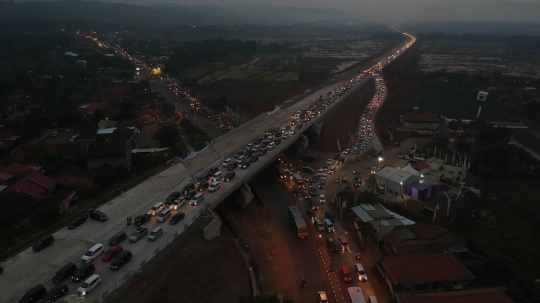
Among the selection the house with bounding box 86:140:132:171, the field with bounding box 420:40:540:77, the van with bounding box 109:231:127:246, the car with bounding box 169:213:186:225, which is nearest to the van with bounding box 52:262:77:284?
the van with bounding box 109:231:127:246

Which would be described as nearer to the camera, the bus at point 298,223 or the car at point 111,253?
the car at point 111,253

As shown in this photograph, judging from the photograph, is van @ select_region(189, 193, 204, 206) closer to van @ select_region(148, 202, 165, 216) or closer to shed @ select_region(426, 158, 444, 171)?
van @ select_region(148, 202, 165, 216)

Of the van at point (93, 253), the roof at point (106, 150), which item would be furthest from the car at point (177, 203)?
the roof at point (106, 150)

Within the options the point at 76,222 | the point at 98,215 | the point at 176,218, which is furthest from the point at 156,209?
the point at 76,222

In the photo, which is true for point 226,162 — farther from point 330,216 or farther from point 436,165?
point 436,165

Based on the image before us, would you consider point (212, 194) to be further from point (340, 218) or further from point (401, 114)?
point (401, 114)

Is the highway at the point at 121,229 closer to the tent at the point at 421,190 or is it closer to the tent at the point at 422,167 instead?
Result: the tent at the point at 421,190

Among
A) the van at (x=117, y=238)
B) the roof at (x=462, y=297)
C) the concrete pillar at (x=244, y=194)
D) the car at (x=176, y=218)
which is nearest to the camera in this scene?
the roof at (x=462, y=297)
